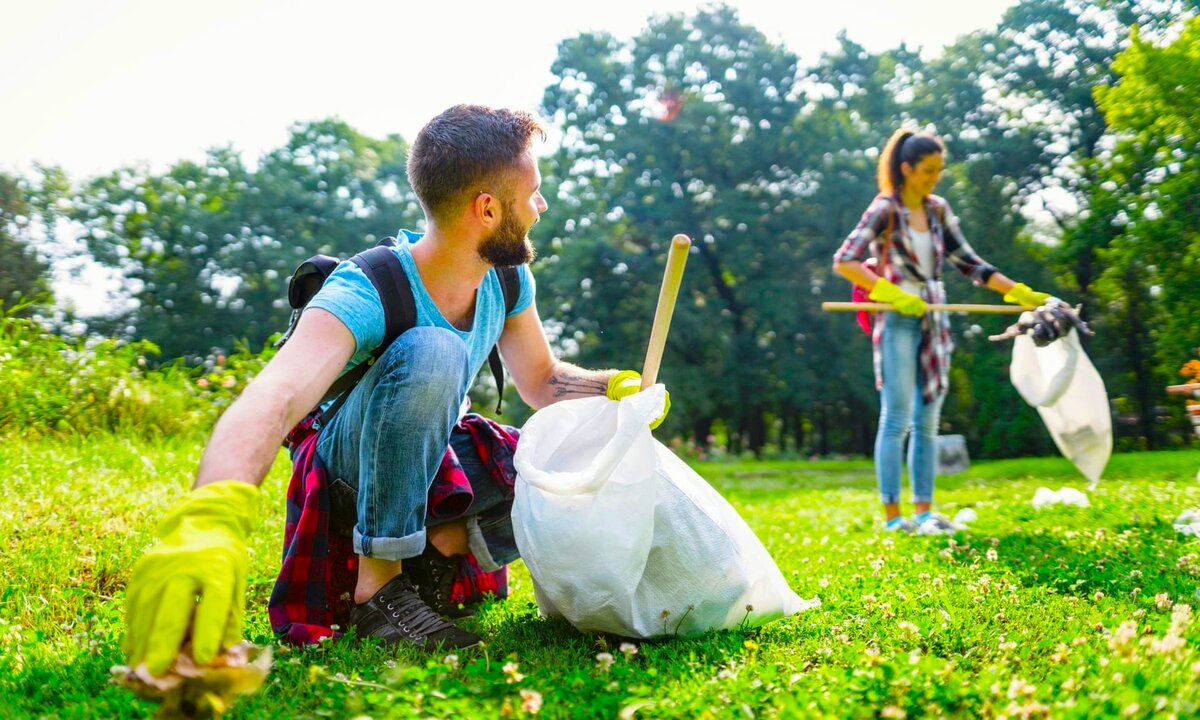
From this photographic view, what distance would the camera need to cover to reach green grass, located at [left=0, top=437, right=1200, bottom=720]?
69.6 inches

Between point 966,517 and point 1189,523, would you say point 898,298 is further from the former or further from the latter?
point 1189,523

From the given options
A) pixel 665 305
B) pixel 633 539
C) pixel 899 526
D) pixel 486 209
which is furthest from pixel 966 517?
pixel 486 209

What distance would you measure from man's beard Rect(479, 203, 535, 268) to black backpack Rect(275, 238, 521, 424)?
0.18 meters

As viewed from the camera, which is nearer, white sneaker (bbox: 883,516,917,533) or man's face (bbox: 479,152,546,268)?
man's face (bbox: 479,152,546,268)

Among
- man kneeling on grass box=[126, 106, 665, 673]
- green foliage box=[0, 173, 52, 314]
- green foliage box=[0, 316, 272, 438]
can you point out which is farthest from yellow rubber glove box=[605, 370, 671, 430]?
green foliage box=[0, 173, 52, 314]

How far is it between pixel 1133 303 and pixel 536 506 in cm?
1677

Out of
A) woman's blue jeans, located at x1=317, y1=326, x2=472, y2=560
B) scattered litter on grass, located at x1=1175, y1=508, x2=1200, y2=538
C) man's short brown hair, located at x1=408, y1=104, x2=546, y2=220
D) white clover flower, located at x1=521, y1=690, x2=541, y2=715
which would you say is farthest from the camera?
scattered litter on grass, located at x1=1175, y1=508, x2=1200, y2=538

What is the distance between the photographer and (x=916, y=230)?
4879 millimetres

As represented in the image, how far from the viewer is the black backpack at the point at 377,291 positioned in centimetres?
237

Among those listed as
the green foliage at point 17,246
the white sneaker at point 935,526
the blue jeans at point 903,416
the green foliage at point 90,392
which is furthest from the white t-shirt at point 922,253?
the green foliage at point 17,246

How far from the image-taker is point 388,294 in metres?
2.36

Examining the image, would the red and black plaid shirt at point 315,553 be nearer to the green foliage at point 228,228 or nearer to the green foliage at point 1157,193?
the green foliage at point 1157,193

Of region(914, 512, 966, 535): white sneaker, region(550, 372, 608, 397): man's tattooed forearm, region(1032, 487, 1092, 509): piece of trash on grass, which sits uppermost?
region(550, 372, 608, 397): man's tattooed forearm

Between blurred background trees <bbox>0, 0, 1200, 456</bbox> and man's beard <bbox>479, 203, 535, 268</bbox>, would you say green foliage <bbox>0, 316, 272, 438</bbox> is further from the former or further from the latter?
blurred background trees <bbox>0, 0, 1200, 456</bbox>
